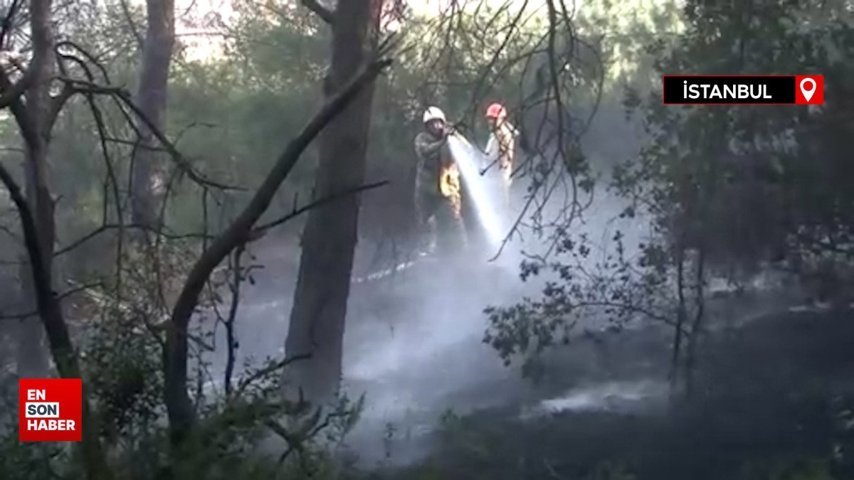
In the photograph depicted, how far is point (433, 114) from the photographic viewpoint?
365 inches

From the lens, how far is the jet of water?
943cm

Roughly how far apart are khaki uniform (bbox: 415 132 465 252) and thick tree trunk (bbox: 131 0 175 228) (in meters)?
1.60

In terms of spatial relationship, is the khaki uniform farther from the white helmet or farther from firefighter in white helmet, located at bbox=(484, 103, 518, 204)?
firefighter in white helmet, located at bbox=(484, 103, 518, 204)

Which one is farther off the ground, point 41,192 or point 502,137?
point 502,137

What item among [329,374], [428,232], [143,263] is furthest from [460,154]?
[143,263]

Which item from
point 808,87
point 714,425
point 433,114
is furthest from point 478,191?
point 808,87

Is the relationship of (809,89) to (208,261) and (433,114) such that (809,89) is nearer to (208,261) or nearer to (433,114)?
(433,114)

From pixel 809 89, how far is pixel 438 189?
9.29 ft

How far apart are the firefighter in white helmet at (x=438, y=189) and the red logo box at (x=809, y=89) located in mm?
2208

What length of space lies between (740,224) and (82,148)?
468cm

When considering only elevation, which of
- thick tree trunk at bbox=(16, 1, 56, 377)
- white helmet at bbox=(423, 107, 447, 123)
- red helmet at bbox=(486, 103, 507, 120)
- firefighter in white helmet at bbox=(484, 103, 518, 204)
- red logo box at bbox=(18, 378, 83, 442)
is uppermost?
white helmet at bbox=(423, 107, 447, 123)

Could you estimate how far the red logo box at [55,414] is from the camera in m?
5.76

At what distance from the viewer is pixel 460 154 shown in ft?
31.2

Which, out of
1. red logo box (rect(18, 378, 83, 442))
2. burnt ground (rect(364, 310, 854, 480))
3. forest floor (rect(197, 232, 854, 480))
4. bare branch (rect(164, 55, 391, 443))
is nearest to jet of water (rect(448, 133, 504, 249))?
forest floor (rect(197, 232, 854, 480))
